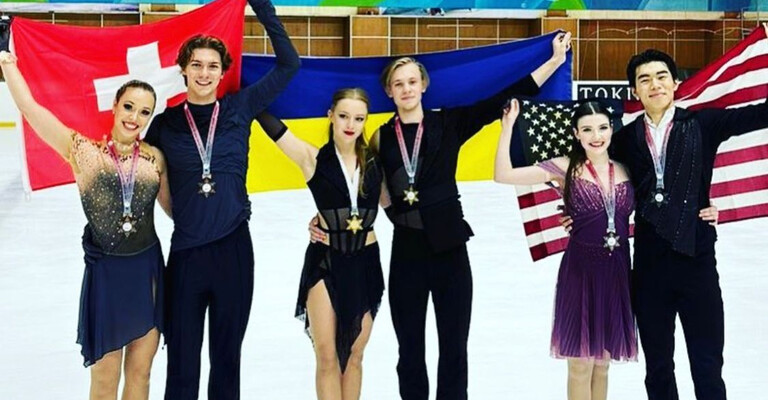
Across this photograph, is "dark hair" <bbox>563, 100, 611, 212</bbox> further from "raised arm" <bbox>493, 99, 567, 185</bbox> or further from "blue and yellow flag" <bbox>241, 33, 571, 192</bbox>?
"blue and yellow flag" <bbox>241, 33, 571, 192</bbox>

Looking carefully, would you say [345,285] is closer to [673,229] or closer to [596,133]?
[596,133]

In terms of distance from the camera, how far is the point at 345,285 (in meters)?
3.63

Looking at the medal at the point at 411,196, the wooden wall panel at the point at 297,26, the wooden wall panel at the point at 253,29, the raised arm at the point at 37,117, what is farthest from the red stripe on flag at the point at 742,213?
the wooden wall panel at the point at 297,26

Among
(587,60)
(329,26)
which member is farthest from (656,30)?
(329,26)

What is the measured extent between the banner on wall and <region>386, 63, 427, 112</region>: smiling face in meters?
15.4

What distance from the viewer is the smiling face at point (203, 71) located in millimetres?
3486

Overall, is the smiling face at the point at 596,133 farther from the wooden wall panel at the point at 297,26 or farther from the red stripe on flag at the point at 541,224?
the wooden wall panel at the point at 297,26

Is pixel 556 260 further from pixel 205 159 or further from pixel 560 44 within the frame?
pixel 205 159

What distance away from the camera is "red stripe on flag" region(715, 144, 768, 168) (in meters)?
4.29

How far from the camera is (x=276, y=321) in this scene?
19.4 ft

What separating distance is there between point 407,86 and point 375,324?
2.51m

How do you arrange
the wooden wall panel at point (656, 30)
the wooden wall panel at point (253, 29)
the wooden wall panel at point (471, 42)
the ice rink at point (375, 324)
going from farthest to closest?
the wooden wall panel at point (656, 30), the wooden wall panel at point (471, 42), the wooden wall panel at point (253, 29), the ice rink at point (375, 324)

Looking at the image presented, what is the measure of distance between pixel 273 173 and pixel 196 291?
1.23m

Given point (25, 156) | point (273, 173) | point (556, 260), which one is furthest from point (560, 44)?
point (556, 260)
